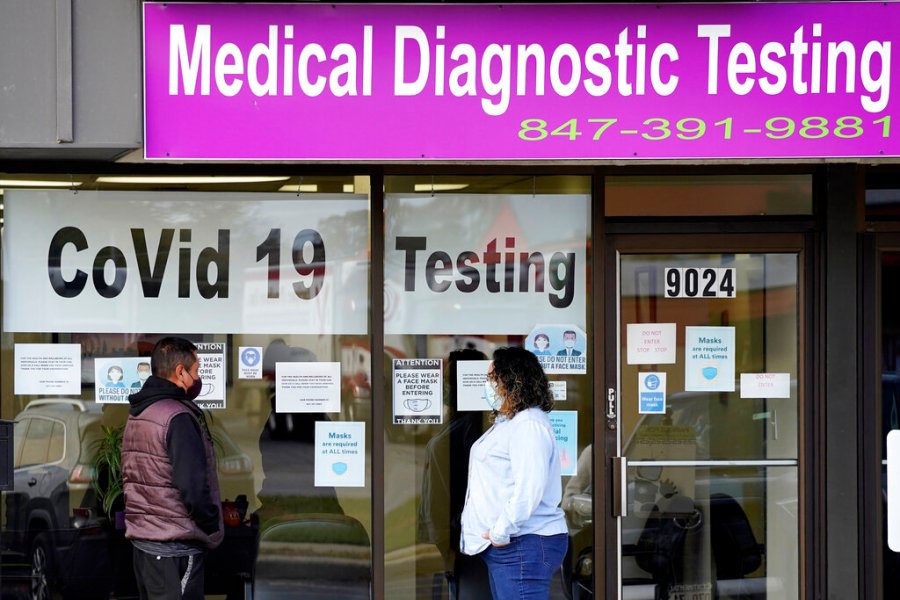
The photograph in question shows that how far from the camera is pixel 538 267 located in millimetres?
6289

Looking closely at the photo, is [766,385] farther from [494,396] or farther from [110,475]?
[110,475]

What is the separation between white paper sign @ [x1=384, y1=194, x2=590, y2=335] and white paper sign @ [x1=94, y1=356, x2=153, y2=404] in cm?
145

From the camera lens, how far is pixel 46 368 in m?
6.20

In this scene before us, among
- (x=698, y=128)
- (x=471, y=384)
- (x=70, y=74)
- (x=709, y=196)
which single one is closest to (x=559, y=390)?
(x=471, y=384)

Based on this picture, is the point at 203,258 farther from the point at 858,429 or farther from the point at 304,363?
the point at 858,429

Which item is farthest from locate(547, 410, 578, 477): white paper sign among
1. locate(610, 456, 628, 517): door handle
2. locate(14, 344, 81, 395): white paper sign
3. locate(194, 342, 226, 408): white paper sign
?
locate(14, 344, 81, 395): white paper sign

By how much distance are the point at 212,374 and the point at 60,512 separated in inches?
45.0

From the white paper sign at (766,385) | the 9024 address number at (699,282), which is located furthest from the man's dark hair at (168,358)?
the white paper sign at (766,385)

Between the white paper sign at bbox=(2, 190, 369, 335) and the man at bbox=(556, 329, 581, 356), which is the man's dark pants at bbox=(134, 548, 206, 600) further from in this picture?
the man at bbox=(556, 329, 581, 356)

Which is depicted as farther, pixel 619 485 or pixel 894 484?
pixel 619 485

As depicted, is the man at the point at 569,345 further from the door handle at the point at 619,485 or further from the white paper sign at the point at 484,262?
the door handle at the point at 619,485

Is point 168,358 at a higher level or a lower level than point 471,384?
higher

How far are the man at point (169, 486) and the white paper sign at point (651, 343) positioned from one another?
241cm

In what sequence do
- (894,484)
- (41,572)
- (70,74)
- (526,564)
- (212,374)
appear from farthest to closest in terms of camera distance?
(212,374), (41,572), (70,74), (526,564), (894,484)
